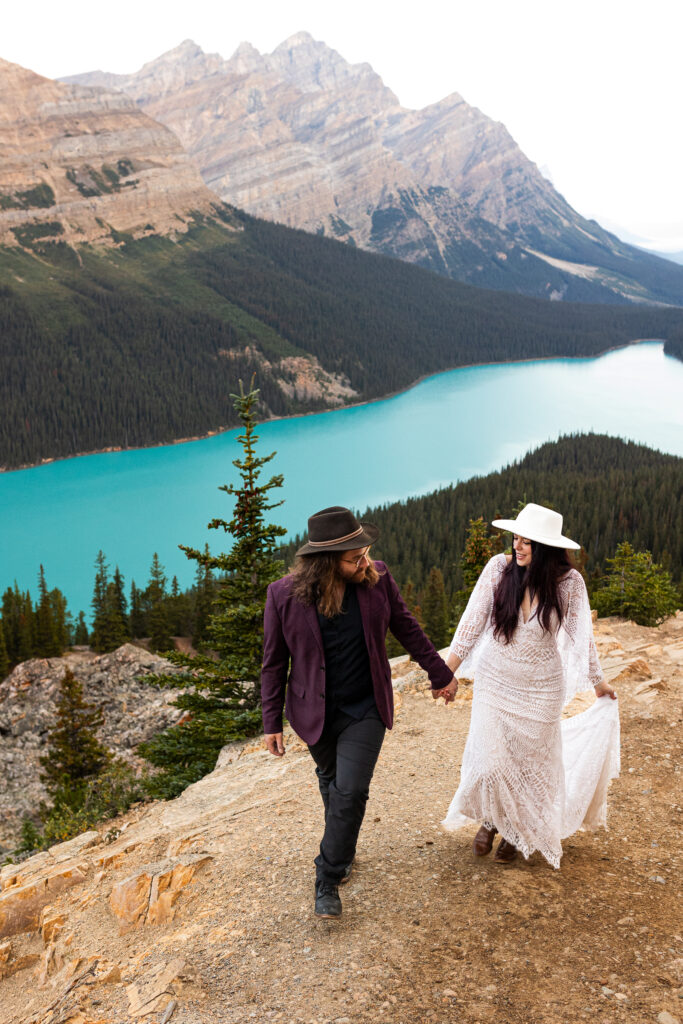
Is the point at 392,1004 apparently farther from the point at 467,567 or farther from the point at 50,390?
the point at 50,390

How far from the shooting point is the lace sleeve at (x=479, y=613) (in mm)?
5840

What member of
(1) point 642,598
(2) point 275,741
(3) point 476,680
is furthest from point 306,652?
(1) point 642,598

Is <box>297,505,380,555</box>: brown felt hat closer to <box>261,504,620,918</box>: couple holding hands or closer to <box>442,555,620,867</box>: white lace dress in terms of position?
<box>261,504,620,918</box>: couple holding hands

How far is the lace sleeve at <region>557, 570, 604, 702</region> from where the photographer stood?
220 inches

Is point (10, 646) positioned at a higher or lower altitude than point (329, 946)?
lower

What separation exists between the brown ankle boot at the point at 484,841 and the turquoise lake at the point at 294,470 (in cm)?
6904

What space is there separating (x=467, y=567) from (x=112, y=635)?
34.2m

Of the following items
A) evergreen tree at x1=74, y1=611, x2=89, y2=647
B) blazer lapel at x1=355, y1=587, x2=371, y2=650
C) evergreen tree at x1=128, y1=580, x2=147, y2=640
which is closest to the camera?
blazer lapel at x1=355, y1=587, x2=371, y2=650

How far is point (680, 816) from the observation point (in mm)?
7020

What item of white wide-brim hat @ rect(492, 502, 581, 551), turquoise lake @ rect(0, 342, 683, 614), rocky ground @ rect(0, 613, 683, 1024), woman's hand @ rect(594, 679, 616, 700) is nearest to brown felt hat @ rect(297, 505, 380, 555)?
white wide-brim hat @ rect(492, 502, 581, 551)

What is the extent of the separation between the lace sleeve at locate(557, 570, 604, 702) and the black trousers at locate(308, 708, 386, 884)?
1.57m

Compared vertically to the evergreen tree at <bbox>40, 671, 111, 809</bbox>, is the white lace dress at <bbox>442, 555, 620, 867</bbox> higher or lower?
higher

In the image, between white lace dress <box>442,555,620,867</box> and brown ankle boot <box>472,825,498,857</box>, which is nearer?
white lace dress <box>442,555,620,867</box>

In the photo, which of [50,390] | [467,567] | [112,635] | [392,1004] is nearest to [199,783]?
[392,1004]
